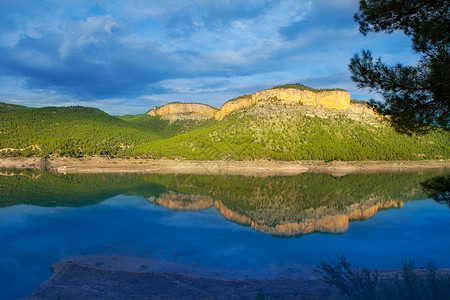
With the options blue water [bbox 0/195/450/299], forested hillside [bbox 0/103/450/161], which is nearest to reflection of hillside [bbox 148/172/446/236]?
blue water [bbox 0/195/450/299]

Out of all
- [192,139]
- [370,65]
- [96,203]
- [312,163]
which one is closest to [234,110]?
[192,139]

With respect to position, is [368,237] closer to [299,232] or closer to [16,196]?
[299,232]

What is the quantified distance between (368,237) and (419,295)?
15.1 meters

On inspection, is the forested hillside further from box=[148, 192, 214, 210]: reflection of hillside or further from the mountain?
box=[148, 192, 214, 210]: reflection of hillside

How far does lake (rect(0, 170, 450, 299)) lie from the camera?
13695mm

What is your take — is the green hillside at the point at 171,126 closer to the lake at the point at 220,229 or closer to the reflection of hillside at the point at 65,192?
the reflection of hillside at the point at 65,192

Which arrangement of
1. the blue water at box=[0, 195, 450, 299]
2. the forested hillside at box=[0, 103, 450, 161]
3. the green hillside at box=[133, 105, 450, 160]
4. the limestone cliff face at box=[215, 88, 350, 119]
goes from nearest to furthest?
the blue water at box=[0, 195, 450, 299] → the green hillside at box=[133, 105, 450, 160] → the forested hillside at box=[0, 103, 450, 161] → the limestone cliff face at box=[215, 88, 350, 119]

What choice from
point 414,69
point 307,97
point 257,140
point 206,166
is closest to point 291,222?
point 414,69

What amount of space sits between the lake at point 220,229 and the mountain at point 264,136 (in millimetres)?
30064

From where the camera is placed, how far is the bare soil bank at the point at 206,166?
6078cm

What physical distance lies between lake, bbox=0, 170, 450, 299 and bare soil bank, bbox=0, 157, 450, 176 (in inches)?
895

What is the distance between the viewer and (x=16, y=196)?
33.4 meters

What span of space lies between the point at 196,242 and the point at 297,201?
16602 millimetres

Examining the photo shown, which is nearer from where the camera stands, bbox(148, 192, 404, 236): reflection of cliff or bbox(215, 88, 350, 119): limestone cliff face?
bbox(148, 192, 404, 236): reflection of cliff
